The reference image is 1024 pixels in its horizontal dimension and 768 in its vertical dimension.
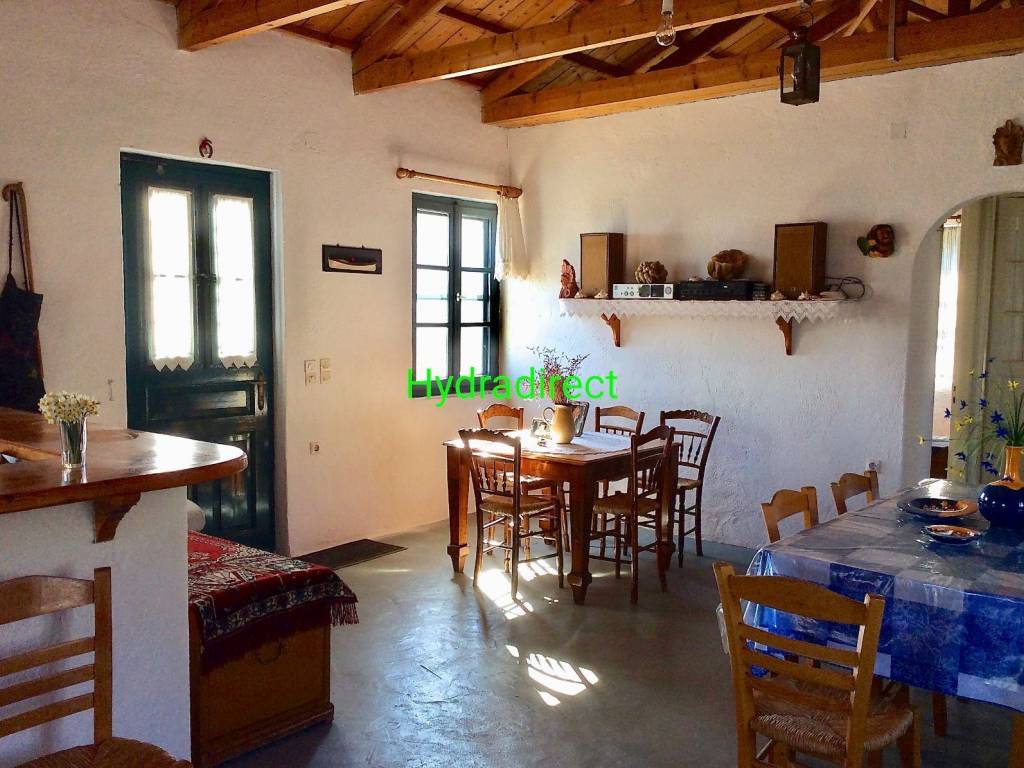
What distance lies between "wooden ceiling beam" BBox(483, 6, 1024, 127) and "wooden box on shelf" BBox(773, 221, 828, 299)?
81 centimetres

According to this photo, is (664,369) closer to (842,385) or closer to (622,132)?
(842,385)

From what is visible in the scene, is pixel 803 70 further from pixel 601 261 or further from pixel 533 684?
pixel 601 261

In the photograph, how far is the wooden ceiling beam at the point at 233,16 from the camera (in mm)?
4008

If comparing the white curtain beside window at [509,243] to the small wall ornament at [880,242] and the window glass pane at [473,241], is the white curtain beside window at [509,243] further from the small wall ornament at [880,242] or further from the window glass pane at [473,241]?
the small wall ornament at [880,242]

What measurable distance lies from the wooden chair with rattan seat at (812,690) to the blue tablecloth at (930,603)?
0.52ft

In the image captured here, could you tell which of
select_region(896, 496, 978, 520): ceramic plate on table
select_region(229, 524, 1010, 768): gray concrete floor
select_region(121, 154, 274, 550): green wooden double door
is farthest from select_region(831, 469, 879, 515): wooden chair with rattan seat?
select_region(121, 154, 274, 550): green wooden double door

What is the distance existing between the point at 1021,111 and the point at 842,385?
173 centimetres

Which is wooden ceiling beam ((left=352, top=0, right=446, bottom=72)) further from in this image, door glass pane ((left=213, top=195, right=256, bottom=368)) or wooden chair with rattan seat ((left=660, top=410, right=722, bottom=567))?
wooden chair with rattan seat ((left=660, top=410, right=722, bottom=567))

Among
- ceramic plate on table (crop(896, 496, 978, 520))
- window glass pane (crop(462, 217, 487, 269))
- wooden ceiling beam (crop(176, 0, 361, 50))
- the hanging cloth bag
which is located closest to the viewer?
ceramic plate on table (crop(896, 496, 978, 520))

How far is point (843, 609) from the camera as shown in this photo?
2.11m

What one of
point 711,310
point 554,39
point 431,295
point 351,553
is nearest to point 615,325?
point 711,310

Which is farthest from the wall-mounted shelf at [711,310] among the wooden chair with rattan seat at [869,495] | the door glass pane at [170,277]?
the door glass pane at [170,277]

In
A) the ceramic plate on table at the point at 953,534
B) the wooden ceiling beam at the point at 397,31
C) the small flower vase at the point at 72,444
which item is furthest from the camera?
the wooden ceiling beam at the point at 397,31

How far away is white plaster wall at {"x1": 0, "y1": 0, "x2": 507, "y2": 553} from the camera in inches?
162
